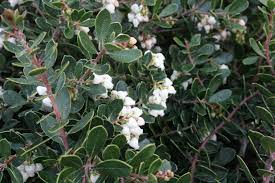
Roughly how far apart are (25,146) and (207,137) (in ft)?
2.28

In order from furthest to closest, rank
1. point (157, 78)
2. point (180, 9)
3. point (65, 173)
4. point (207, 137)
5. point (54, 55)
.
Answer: point (180, 9), point (207, 137), point (157, 78), point (54, 55), point (65, 173)

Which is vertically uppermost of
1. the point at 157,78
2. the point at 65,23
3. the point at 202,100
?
the point at 65,23

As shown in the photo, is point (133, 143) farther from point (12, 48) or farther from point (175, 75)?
point (175, 75)

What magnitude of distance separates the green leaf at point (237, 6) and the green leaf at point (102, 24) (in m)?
0.73

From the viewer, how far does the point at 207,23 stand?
2.01 m

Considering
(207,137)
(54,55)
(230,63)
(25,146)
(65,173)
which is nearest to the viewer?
(65,173)

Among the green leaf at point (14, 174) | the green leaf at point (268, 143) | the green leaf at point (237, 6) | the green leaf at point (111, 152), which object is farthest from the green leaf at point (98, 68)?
the green leaf at point (237, 6)

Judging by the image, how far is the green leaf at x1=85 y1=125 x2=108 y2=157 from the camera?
1157mm

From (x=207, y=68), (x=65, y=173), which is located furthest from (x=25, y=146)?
(x=207, y=68)

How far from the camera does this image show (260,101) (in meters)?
1.87

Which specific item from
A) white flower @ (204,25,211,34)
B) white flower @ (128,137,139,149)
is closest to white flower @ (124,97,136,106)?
white flower @ (128,137,139,149)

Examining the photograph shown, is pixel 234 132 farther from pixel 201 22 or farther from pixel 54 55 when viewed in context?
pixel 54 55

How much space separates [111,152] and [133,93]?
0.44 meters

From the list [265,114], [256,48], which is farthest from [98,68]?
[256,48]
